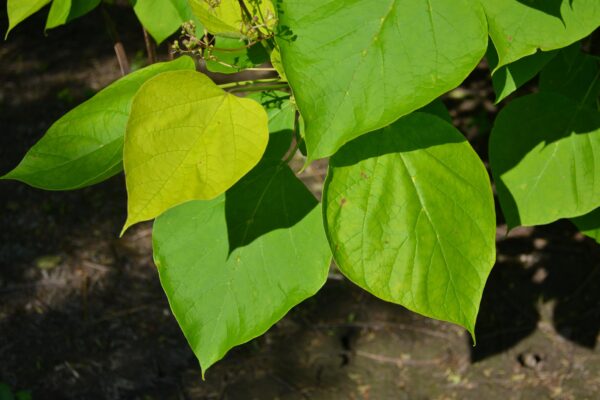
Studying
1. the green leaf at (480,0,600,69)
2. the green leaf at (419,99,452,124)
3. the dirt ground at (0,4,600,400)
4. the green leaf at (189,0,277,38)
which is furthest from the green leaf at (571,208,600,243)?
the dirt ground at (0,4,600,400)

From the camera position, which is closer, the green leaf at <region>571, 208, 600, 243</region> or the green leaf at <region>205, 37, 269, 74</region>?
the green leaf at <region>205, 37, 269, 74</region>

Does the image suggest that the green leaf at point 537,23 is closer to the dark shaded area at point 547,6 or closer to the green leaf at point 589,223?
the dark shaded area at point 547,6

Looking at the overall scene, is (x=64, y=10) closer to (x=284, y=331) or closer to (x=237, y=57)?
(x=237, y=57)

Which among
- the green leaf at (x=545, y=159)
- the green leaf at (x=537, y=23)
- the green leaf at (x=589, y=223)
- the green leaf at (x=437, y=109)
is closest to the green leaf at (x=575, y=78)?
the green leaf at (x=545, y=159)

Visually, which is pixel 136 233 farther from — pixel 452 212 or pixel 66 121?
pixel 452 212

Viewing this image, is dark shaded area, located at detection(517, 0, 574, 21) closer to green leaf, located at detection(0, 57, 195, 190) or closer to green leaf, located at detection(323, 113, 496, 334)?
green leaf, located at detection(323, 113, 496, 334)
